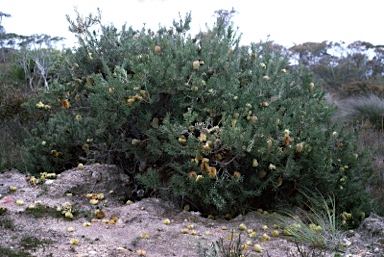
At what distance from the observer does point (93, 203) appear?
13.9ft

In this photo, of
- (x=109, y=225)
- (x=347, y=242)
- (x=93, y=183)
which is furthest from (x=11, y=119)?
(x=347, y=242)

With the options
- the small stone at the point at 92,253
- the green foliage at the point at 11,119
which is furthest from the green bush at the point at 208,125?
the green foliage at the point at 11,119

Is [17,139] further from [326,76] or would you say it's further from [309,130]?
[326,76]

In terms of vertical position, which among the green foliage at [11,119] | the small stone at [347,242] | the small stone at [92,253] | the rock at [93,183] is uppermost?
the green foliage at [11,119]

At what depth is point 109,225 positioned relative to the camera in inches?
147

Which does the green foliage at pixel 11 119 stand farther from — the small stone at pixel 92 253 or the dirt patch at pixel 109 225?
the small stone at pixel 92 253

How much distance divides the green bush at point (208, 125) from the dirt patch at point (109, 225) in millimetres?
238

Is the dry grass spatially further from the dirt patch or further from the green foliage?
the green foliage

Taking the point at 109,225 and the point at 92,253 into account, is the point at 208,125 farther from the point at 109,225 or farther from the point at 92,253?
the point at 92,253

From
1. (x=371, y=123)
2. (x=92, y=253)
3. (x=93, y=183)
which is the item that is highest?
(x=371, y=123)

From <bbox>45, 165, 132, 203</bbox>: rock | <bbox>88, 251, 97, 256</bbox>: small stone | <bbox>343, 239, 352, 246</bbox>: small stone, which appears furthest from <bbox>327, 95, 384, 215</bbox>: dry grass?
<bbox>88, 251, 97, 256</bbox>: small stone

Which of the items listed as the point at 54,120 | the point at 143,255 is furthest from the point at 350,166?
→ the point at 54,120

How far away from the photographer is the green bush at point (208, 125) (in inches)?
153

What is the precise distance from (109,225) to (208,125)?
3.81 ft
